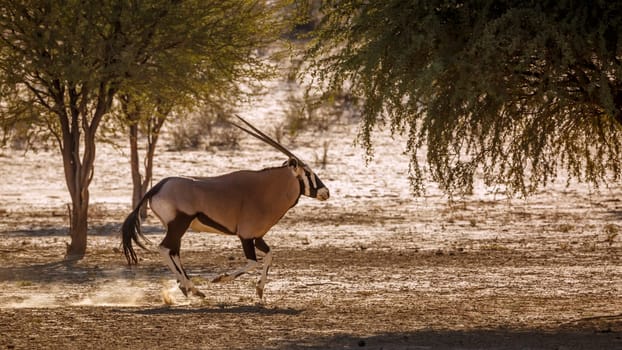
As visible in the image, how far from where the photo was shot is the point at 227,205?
612 inches

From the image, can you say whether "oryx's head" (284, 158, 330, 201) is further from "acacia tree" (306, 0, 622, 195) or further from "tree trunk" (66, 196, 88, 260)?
"tree trunk" (66, 196, 88, 260)

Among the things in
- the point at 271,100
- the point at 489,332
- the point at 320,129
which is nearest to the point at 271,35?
the point at 489,332

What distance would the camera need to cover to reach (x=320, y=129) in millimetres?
41125

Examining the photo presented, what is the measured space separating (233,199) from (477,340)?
4.18m

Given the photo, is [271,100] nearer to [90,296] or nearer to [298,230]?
[298,230]

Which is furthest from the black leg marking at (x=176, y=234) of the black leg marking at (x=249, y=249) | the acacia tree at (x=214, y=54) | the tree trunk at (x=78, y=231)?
the tree trunk at (x=78, y=231)

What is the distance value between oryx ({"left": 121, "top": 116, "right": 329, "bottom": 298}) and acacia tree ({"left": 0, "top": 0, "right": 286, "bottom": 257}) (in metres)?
5.43

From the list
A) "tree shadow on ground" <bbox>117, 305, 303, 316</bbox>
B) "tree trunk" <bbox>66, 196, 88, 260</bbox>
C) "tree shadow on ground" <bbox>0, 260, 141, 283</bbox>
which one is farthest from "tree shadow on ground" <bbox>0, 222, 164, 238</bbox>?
"tree shadow on ground" <bbox>117, 305, 303, 316</bbox>

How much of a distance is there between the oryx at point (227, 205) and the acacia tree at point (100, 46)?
543cm

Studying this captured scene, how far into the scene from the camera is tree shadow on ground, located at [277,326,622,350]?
12.0 metres

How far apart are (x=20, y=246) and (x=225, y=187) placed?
378 inches

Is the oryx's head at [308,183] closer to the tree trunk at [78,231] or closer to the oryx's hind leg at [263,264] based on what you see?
the oryx's hind leg at [263,264]

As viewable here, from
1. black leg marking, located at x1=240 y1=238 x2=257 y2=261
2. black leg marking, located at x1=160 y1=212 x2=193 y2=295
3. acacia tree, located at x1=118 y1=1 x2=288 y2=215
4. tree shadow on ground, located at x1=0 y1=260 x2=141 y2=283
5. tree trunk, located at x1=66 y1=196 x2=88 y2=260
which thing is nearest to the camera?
black leg marking, located at x1=160 y1=212 x2=193 y2=295

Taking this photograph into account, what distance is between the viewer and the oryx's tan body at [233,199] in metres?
15.4
